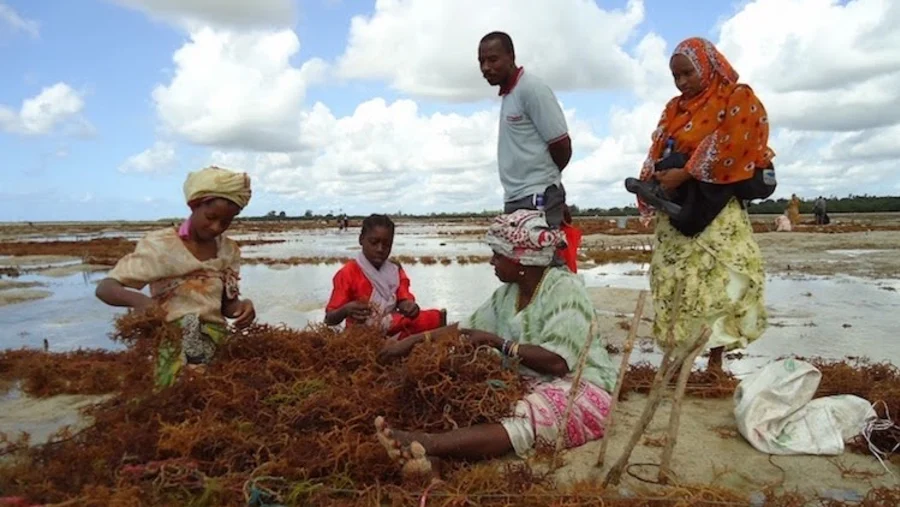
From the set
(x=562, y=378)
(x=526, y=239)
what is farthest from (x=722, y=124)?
(x=562, y=378)

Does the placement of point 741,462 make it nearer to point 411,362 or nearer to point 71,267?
point 411,362

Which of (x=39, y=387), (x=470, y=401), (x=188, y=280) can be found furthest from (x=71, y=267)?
(x=470, y=401)

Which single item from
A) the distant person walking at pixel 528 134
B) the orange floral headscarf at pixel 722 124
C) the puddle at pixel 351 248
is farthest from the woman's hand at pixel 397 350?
the puddle at pixel 351 248

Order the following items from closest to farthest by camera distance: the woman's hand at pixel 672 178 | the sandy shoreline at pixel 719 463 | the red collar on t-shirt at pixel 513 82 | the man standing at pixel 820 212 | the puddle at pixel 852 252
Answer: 1. the sandy shoreline at pixel 719 463
2. the woman's hand at pixel 672 178
3. the red collar on t-shirt at pixel 513 82
4. the puddle at pixel 852 252
5. the man standing at pixel 820 212

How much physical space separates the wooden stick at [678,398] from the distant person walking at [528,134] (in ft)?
5.88

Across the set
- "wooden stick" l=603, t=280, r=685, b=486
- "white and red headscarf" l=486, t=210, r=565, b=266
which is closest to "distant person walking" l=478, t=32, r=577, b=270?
"white and red headscarf" l=486, t=210, r=565, b=266

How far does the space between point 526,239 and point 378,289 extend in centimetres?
189

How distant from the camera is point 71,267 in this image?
18734mm

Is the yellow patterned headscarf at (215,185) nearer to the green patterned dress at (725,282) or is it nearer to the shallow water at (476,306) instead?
the shallow water at (476,306)

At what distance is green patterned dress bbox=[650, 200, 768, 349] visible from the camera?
4191 mm

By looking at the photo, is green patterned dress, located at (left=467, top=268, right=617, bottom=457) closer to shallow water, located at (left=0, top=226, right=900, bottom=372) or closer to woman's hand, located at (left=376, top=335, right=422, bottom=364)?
woman's hand, located at (left=376, top=335, right=422, bottom=364)

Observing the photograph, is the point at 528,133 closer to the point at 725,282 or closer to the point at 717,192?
the point at 717,192

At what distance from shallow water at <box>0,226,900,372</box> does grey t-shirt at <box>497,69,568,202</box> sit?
6.77ft

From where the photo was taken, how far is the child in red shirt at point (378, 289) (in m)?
5.00
